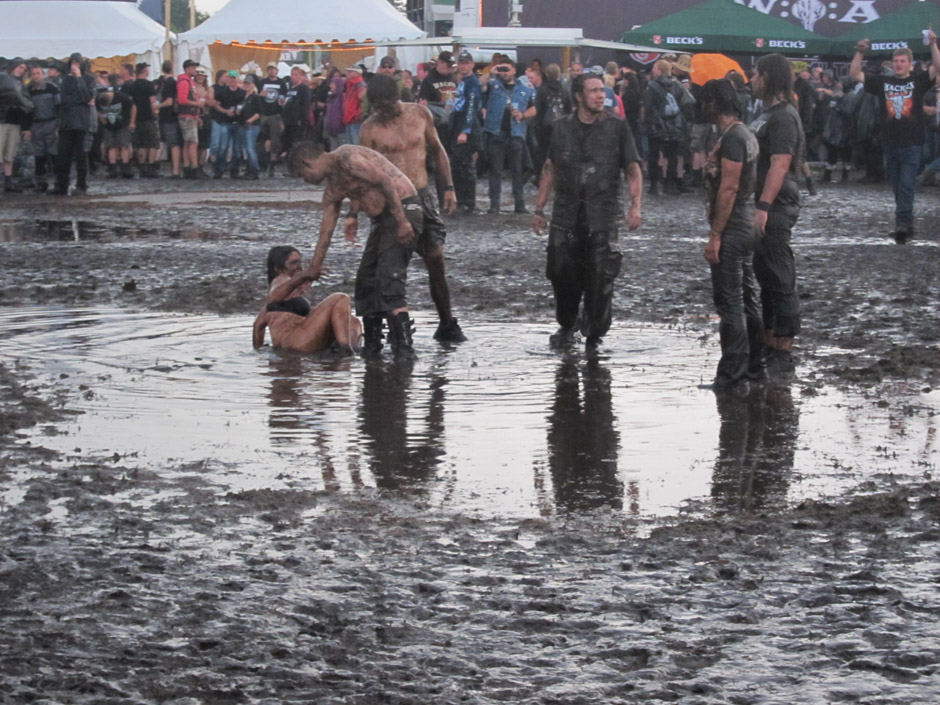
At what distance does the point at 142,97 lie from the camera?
92.0 ft

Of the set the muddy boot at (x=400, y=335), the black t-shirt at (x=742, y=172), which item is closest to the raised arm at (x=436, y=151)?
the muddy boot at (x=400, y=335)

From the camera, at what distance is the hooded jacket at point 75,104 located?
22.9 meters

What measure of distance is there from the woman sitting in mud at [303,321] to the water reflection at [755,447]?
2.44m

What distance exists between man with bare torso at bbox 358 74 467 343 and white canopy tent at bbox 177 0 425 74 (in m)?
23.8

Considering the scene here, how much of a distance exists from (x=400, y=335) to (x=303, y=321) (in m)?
0.59

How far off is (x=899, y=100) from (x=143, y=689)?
13.2 meters

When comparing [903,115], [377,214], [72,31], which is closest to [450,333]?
[377,214]

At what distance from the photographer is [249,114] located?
28.7 meters

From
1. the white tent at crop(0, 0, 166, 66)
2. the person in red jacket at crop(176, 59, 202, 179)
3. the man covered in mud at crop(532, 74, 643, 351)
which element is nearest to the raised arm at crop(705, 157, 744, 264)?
the man covered in mud at crop(532, 74, 643, 351)

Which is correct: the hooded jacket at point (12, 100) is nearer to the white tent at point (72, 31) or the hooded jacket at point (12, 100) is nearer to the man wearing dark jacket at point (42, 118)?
the man wearing dark jacket at point (42, 118)

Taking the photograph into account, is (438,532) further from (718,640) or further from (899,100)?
(899,100)

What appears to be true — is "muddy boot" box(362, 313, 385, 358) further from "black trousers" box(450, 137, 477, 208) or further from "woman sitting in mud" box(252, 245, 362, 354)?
"black trousers" box(450, 137, 477, 208)

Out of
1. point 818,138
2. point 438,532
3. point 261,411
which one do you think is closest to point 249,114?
point 818,138

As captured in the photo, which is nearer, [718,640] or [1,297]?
[718,640]
